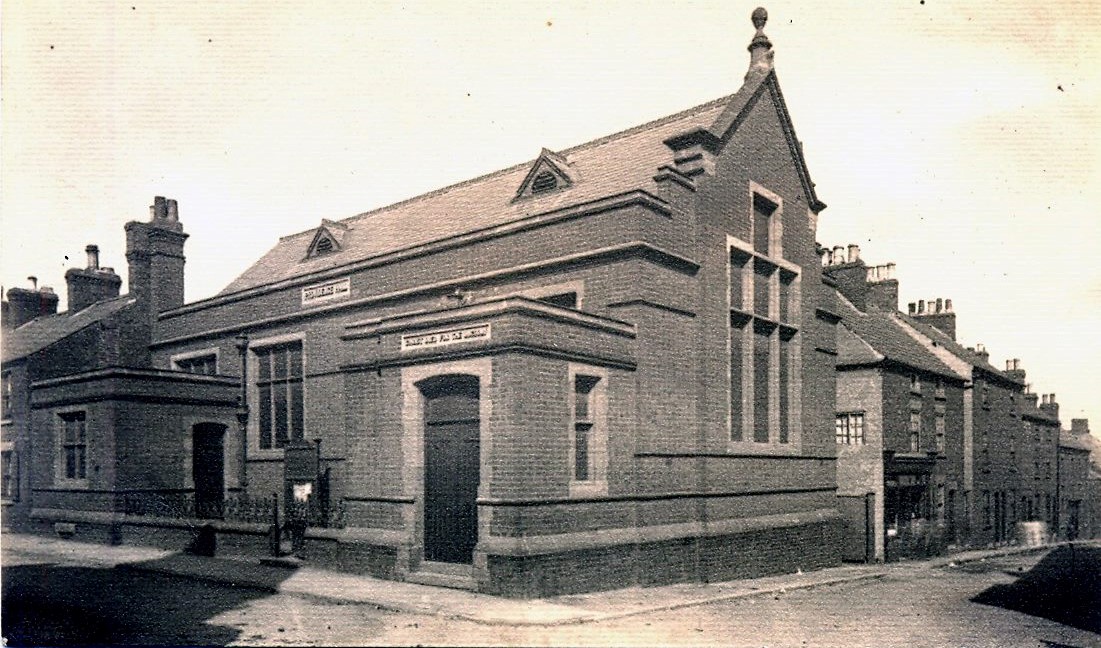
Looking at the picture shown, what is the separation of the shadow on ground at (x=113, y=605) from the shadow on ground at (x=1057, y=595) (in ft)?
44.2

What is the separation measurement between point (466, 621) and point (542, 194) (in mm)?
11824

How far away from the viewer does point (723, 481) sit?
18000 millimetres

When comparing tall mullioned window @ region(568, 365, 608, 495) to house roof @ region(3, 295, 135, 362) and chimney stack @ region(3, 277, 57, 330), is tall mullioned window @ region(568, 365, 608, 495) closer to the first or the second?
house roof @ region(3, 295, 135, 362)

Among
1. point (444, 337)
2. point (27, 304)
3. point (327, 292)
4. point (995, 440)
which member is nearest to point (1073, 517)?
point (995, 440)

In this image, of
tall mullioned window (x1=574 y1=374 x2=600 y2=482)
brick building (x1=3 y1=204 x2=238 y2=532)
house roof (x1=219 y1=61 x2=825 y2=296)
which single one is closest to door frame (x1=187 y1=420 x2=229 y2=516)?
brick building (x1=3 y1=204 x2=238 y2=532)

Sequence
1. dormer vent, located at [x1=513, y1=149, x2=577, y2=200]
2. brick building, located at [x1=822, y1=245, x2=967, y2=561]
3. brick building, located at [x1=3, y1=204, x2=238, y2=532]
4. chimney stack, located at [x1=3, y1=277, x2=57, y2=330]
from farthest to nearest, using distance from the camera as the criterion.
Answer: chimney stack, located at [x1=3, y1=277, x2=57, y2=330], brick building, located at [x1=822, y1=245, x2=967, y2=561], brick building, located at [x1=3, y1=204, x2=238, y2=532], dormer vent, located at [x1=513, y1=149, x2=577, y2=200]

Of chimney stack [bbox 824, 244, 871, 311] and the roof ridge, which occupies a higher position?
the roof ridge

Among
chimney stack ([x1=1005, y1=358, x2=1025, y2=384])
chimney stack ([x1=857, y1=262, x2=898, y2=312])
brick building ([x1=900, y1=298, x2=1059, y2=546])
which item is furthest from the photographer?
chimney stack ([x1=1005, y1=358, x2=1025, y2=384])

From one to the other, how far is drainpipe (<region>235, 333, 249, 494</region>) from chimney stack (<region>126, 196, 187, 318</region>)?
5781 millimetres

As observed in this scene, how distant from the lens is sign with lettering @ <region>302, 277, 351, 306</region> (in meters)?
22.2

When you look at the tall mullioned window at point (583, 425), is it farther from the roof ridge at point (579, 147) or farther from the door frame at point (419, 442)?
the roof ridge at point (579, 147)

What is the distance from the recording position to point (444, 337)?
15133mm

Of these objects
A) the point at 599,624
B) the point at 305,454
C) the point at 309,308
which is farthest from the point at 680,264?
the point at 309,308

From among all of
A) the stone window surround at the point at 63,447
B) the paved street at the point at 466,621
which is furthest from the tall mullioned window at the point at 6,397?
the paved street at the point at 466,621
